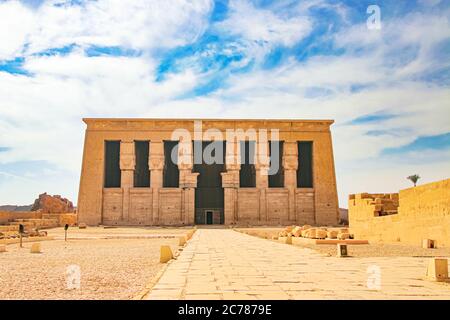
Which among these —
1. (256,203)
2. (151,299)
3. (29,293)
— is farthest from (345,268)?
(256,203)

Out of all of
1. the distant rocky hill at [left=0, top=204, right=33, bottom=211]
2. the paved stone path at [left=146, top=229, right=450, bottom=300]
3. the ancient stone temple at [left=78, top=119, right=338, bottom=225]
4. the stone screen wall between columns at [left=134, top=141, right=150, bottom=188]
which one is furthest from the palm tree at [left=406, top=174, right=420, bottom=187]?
the distant rocky hill at [left=0, top=204, right=33, bottom=211]

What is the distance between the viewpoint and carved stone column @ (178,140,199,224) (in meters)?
41.9

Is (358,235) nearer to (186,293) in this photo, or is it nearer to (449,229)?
(449,229)

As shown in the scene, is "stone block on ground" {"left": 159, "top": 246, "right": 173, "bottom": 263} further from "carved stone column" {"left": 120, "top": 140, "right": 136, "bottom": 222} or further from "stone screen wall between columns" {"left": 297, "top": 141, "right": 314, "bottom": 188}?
"stone screen wall between columns" {"left": 297, "top": 141, "right": 314, "bottom": 188}

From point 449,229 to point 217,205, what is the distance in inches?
1278

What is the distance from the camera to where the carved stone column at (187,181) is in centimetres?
4191

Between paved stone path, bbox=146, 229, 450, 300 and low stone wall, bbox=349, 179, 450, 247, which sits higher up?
low stone wall, bbox=349, 179, 450, 247

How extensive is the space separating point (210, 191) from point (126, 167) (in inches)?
323

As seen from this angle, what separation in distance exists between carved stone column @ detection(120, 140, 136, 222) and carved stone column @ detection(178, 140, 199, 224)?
440 centimetres

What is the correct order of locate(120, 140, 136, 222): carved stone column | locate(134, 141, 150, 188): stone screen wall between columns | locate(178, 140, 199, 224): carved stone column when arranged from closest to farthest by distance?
locate(178, 140, 199, 224): carved stone column
locate(120, 140, 136, 222): carved stone column
locate(134, 141, 150, 188): stone screen wall between columns

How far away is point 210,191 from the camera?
44.6 meters

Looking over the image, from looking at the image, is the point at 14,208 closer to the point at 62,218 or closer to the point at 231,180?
the point at 62,218

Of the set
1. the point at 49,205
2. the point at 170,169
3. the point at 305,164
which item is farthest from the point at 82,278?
the point at 49,205

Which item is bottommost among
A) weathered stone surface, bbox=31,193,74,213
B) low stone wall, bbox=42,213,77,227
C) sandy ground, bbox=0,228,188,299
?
sandy ground, bbox=0,228,188,299
